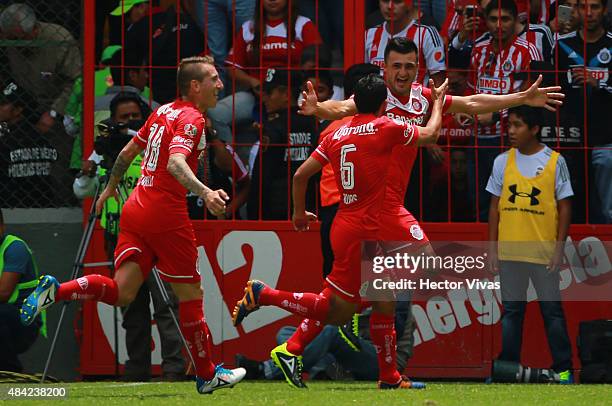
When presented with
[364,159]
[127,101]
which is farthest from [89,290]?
[127,101]

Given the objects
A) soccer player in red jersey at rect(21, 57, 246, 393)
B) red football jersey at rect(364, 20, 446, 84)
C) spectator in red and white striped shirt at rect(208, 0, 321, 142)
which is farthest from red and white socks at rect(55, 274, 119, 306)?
red football jersey at rect(364, 20, 446, 84)

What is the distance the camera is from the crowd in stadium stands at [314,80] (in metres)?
11.9

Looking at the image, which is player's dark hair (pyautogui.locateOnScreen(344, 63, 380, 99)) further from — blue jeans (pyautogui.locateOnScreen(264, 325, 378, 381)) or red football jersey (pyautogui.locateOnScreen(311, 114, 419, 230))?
blue jeans (pyautogui.locateOnScreen(264, 325, 378, 381))

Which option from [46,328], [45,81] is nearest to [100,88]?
[45,81]

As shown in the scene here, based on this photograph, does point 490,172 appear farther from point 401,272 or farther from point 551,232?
point 401,272

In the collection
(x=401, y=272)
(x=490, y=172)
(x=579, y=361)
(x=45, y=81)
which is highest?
(x=45, y=81)

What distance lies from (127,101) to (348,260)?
10.9 ft

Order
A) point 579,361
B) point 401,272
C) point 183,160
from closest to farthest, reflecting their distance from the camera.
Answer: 1. point 183,160
2. point 401,272
3. point 579,361

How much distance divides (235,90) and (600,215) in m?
3.23

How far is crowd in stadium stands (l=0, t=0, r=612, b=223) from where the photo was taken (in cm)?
1195

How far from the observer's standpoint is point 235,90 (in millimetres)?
12070

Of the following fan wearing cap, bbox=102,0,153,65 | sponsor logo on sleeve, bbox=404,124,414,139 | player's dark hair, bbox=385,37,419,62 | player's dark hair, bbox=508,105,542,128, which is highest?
fan wearing cap, bbox=102,0,153,65

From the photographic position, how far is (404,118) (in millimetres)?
9977

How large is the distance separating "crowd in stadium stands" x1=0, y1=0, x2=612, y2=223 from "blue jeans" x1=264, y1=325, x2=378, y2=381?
138cm
